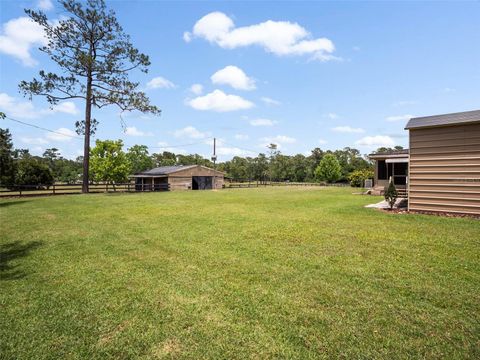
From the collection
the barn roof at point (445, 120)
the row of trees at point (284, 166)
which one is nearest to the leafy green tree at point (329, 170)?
the row of trees at point (284, 166)

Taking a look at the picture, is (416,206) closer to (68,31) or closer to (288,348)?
(288,348)

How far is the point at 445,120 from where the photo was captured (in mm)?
10023

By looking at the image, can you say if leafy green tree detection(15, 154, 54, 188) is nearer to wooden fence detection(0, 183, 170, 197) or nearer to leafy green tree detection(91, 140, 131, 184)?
wooden fence detection(0, 183, 170, 197)

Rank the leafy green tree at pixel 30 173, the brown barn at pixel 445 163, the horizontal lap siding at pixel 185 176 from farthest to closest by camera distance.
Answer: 1. the leafy green tree at pixel 30 173
2. the horizontal lap siding at pixel 185 176
3. the brown barn at pixel 445 163

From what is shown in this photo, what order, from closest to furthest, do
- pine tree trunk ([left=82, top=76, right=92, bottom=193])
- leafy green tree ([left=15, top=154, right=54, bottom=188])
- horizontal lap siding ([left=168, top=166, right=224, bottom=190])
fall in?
pine tree trunk ([left=82, top=76, right=92, bottom=193]), horizontal lap siding ([left=168, top=166, right=224, bottom=190]), leafy green tree ([left=15, top=154, right=54, bottom=188])

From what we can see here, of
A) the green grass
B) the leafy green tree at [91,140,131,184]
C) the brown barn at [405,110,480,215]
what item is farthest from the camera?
the leafy green tree at [91,140,131,184]

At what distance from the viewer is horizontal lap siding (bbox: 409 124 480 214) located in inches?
379

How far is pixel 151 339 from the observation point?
9.60ft

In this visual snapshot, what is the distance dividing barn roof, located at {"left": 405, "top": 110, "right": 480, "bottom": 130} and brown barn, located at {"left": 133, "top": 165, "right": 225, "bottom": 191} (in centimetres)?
2638

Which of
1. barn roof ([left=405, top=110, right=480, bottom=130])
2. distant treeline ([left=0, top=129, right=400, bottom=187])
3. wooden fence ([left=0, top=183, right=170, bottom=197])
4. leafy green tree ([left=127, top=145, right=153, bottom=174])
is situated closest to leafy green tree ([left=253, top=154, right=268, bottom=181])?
distant treeline ([left=0, top=129, right=400, bottom=187])

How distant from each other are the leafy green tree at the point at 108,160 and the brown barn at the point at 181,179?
3425mm

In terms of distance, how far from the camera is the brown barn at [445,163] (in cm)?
960

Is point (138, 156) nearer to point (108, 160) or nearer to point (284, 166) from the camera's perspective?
point (108, 160)

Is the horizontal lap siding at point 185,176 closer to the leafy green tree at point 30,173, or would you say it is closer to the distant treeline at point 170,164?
the distant treeline at point 170,164
